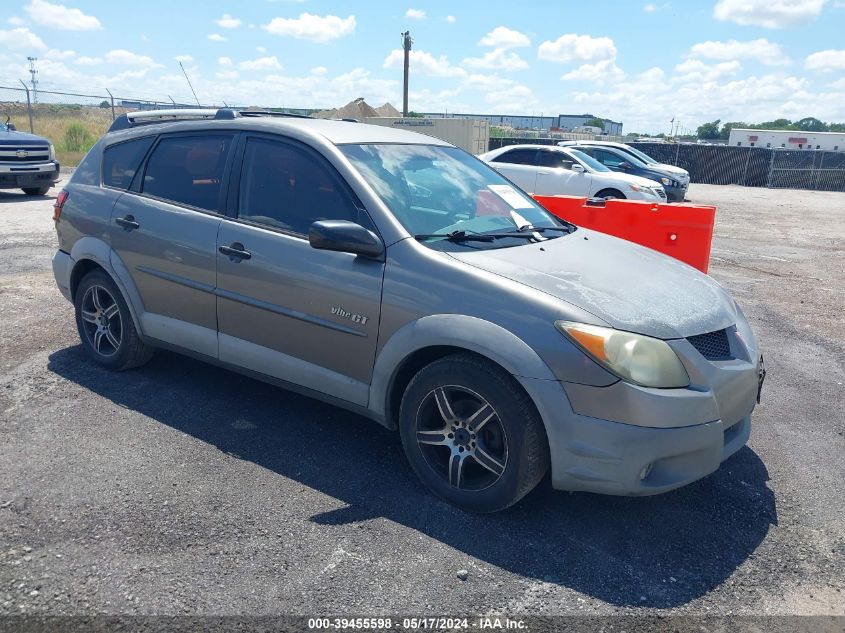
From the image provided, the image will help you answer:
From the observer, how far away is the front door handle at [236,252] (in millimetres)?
4000

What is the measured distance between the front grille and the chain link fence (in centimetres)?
2717

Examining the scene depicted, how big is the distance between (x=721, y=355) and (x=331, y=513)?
202 centimetres

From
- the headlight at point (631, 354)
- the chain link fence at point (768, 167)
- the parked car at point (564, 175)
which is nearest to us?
the headlight at point (631, 354)

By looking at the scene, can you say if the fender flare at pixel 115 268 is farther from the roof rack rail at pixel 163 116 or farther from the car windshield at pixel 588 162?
the car windshield at pixel 588 162

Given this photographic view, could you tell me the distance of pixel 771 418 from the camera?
15.3ft

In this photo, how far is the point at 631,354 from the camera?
3020 millimetres

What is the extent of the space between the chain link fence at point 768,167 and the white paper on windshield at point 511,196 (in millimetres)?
25996

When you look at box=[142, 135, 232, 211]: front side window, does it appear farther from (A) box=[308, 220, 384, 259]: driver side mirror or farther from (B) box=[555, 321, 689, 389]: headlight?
(B) box=[555, 321, 689, 389]: headlight

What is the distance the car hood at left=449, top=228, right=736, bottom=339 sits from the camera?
125 inches

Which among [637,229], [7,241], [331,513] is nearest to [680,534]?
[331,513]

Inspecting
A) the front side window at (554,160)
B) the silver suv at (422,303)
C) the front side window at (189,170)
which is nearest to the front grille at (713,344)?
the silver suv at (422,303)

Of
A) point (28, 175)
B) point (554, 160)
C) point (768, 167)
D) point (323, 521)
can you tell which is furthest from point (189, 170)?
point (768, 167)

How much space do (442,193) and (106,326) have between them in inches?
106

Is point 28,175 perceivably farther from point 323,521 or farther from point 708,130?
point 708,130
